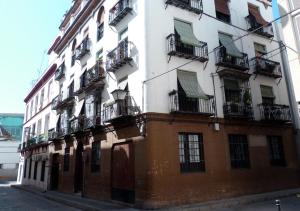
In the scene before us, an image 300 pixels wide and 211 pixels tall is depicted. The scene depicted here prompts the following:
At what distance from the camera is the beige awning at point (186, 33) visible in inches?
538

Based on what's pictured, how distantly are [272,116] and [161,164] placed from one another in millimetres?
8008

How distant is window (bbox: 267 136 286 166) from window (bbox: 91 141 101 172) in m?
9.98

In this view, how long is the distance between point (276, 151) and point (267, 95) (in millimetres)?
3408

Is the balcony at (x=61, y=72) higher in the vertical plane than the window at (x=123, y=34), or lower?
higher

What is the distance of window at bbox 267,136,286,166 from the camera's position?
16184 mm

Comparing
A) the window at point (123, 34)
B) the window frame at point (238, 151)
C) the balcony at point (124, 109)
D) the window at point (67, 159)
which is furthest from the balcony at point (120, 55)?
the window at point (67, 159)

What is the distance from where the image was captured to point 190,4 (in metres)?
14.9

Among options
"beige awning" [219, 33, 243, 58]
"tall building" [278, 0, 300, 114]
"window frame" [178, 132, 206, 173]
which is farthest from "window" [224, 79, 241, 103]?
"tall building" [278, 0, 300, 114]

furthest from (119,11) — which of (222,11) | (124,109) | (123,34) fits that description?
(222,11)

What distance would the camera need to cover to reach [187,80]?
13.5m

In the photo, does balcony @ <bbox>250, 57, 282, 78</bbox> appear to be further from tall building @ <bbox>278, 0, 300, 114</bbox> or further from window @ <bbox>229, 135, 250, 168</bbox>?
tall building @ <bbox>278, 0, 300, 114</bbox>

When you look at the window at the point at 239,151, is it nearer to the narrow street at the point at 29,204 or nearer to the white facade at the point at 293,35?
the white facade at the point at 293,35

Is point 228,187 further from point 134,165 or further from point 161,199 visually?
point 134,165

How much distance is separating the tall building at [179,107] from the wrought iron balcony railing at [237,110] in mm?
68
